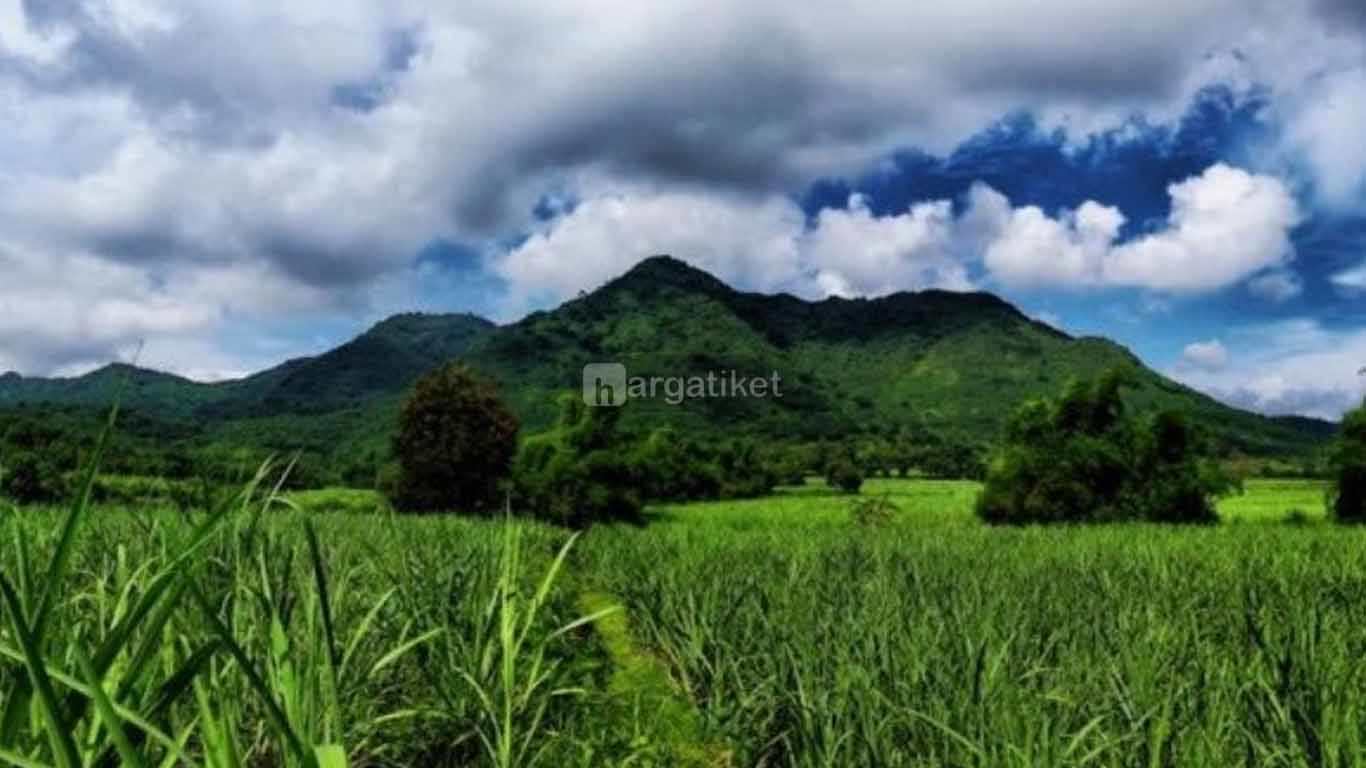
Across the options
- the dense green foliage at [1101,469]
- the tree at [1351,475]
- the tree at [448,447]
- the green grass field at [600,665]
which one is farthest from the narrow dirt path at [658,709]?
the tree at [448,447]

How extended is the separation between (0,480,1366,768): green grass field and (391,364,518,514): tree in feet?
106

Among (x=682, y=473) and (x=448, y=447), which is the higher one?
(x=448, y=447)

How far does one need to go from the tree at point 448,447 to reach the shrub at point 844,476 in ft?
97.6

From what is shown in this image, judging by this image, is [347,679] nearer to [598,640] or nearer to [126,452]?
[126,452]

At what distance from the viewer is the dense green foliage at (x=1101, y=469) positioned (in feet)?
124

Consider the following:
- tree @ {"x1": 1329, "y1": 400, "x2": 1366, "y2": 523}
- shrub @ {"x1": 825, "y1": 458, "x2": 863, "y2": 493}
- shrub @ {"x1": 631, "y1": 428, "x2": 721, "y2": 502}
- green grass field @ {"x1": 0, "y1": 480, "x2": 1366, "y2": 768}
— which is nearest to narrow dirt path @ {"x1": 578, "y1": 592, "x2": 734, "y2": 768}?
green grass field @ {"x1": 0, "y1": 480, "x2": 1366, "y2": 768}

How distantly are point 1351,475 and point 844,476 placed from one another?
36.4 m

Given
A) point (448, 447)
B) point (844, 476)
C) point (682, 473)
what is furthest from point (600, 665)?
point (844, 476)

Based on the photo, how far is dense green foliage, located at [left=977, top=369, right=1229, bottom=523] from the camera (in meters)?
37.8

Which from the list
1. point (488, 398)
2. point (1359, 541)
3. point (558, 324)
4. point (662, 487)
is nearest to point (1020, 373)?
point (558, 324)

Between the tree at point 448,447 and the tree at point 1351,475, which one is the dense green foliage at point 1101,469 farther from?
the tree at point 448,447

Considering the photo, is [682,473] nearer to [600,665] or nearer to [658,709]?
[600,665]

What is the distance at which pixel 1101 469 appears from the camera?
127ft

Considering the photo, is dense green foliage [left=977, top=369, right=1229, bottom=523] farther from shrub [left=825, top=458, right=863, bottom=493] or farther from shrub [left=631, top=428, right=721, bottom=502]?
shrub [left=825, top=458, right=863, bottom=493]
